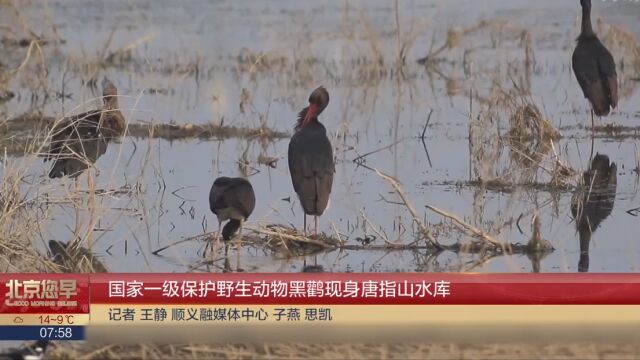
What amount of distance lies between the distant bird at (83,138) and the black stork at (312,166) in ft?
2.14

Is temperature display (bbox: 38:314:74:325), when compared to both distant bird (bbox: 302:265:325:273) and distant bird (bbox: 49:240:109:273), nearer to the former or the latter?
distant bird (bbox: 49:240:109:273)

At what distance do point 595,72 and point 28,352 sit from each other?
11.4ft

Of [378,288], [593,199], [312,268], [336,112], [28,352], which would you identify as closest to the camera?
Answer: [28,352]

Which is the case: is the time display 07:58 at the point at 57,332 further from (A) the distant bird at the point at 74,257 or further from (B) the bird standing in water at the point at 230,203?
(B) the bird standing in water at the point at 230,203

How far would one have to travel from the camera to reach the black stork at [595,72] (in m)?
6.20

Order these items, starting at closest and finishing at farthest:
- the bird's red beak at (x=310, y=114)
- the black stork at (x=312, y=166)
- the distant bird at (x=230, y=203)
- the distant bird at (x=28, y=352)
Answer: the distant bird at (x=28, y=352) → the distant bird at (x=230, y=203) → the black stork at (x=312, y=166) → the bird's red beak at (x=310, y=114)

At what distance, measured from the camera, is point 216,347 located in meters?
3.67

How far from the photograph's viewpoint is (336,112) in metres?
6.43

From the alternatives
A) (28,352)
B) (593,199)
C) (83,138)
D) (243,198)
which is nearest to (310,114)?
(243,198)

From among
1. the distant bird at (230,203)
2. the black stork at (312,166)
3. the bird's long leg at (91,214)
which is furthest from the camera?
the black stork at (312,166)

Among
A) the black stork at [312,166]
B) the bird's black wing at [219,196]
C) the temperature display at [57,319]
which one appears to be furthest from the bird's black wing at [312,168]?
the temperature display at [57,319]

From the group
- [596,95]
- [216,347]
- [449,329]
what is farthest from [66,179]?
[596,95]

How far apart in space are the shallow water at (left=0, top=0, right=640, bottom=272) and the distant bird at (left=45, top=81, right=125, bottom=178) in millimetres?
63

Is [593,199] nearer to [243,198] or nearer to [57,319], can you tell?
[243,198]
